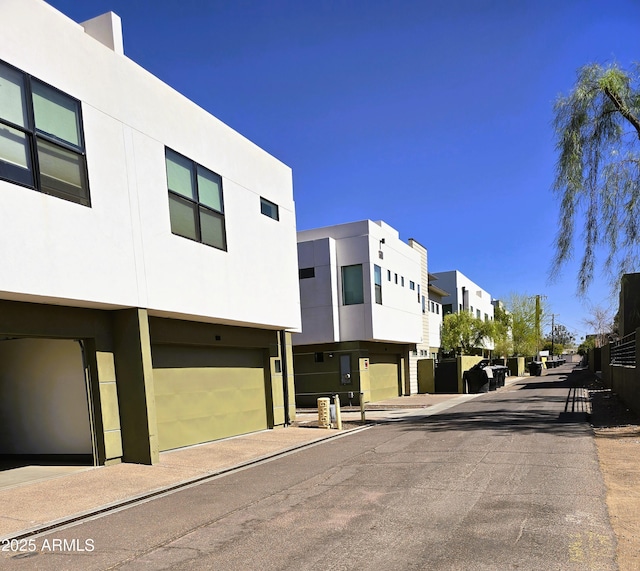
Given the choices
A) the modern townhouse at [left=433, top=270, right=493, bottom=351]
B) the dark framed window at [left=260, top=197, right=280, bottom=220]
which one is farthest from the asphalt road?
the modern townhouse at [left=433, top=270, right=493, bottom=351]

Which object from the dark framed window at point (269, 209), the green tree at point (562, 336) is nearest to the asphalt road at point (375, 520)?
the dark framed window at point (269, 209)

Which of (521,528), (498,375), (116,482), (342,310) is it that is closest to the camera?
(521,528)

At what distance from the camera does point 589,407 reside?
1616 centimetres

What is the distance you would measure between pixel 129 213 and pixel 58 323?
2364mm

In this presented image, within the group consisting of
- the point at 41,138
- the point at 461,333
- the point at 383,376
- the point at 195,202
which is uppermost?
the point at 195,202

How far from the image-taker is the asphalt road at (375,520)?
4.62 metres

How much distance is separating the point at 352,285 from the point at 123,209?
14428mm

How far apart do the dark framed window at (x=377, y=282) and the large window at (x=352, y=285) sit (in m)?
0.75

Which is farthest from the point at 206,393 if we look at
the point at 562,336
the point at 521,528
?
the point at 562,336

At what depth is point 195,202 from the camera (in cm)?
1140

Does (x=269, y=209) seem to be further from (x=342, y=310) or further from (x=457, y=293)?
A: (x=457, y=293)

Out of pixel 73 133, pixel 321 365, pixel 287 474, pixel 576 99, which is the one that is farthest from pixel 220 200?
pixel 321 365

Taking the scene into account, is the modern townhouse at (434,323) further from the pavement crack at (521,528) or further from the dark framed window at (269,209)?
the pavement crack at (521,528)

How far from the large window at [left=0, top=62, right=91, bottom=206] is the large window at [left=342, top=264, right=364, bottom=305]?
1516cm
